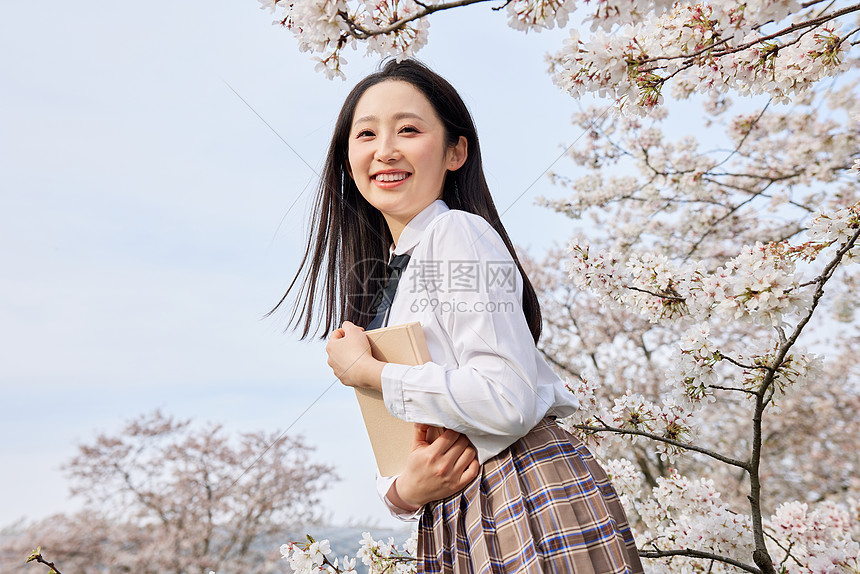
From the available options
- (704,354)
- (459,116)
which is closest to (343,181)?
(459,116)

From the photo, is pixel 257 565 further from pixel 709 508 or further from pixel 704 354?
pixel 704 354

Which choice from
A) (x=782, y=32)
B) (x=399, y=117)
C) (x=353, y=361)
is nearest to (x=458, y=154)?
(x=399, y=117)

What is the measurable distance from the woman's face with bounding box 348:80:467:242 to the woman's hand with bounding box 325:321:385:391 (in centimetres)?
39

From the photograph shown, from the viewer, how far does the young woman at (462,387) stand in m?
1.05

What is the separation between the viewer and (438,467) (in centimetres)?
113

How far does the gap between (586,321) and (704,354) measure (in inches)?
169

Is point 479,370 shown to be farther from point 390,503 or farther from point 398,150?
point 398,150

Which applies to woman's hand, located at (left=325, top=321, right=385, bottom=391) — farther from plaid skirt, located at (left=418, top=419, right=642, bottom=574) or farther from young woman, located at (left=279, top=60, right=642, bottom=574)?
plaid skirt, located at (left=418, top=419, right=642, bottom=574)

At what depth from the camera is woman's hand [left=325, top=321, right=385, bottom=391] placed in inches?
46.8

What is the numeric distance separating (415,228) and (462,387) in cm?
55

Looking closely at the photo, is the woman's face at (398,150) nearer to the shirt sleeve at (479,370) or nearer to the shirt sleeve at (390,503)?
the shirt sleeve at (479,370)

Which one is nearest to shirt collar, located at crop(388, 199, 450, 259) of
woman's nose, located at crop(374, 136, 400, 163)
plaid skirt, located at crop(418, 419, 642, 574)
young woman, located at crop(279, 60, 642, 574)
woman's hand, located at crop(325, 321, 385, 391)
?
young woman, located at crop(279, 60, 642, 574)

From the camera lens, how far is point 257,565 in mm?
5129

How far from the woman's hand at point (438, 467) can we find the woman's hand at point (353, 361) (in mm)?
152
